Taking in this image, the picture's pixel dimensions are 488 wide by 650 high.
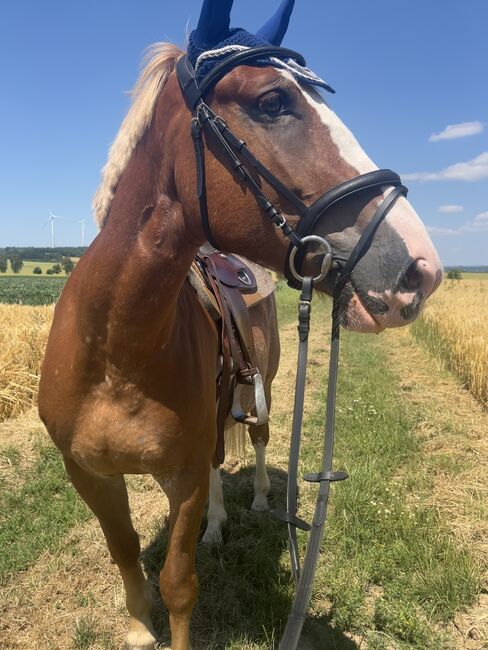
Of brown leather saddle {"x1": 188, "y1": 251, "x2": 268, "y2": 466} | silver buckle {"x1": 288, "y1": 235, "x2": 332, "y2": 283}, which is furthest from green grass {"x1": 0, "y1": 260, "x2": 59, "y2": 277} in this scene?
silver buckle {"x1": 288, "y1": 235, "x2": 332, "y2": 283}

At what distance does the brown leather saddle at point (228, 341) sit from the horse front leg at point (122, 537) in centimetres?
60

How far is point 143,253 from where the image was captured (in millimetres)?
1836

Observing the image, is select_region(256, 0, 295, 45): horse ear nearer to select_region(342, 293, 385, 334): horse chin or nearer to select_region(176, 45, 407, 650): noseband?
select_region(176, 45, 407, 650): noseband

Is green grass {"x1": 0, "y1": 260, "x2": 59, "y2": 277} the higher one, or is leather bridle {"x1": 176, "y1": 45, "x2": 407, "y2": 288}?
green grass {"x1": 0, "y1": 260, "x2": 59, "y2": 277}

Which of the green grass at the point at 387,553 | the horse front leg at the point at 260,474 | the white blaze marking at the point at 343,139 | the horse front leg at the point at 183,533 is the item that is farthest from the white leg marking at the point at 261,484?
the white blaze marking at the point at 343,139

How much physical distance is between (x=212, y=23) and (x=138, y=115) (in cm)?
43

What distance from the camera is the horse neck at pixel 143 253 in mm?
1803

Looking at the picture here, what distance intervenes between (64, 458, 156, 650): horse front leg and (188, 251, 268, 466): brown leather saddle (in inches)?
23.5

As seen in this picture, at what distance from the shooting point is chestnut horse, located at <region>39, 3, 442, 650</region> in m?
1.50

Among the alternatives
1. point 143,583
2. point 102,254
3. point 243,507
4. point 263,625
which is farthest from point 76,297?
point 243,507

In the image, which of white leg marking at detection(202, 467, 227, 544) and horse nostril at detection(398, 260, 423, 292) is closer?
horse nostril at detection(398, 260, 423, 292)

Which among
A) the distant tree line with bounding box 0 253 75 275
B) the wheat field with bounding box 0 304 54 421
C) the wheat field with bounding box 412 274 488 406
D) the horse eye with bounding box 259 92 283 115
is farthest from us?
the distant tree line with bounding box 0 253 75 275

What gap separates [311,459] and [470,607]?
226 centimetres

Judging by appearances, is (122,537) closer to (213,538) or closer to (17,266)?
(213,538)
